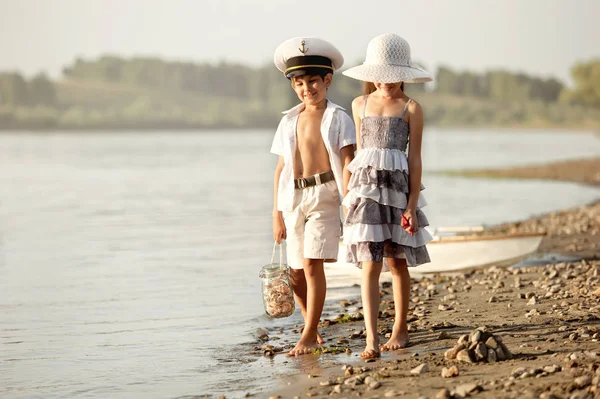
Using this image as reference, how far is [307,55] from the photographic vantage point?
719 cm

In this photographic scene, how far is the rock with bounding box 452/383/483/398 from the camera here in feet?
18.4

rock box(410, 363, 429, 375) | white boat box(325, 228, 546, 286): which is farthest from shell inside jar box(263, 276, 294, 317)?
white boat box(325, 228, 546, 286)

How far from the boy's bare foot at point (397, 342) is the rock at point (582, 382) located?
181 cm

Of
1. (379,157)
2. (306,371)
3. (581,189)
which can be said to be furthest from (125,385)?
(581,189)

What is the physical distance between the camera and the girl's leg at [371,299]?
22.4 ft

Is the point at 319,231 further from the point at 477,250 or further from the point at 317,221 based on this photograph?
the point at 477,250

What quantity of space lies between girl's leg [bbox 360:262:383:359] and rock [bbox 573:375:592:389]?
65.9 inches

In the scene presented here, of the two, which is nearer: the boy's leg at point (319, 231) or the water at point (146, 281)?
the boy's leg at point (319, 231)

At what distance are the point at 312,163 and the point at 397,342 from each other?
4.79 feet

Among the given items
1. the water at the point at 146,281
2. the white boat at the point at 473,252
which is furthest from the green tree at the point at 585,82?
the white boat at the point at 473,252

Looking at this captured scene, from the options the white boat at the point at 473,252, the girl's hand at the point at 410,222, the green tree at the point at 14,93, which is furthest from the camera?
the green tree at the point at 14,93

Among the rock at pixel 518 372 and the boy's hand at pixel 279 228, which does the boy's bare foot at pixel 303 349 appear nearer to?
the boy's hand at pixel 279 228

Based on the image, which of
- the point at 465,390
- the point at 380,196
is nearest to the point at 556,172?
the point at 380,196

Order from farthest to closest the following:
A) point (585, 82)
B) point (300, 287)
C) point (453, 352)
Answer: point (585, 82) < point (300, 287) < point (453, 352)
